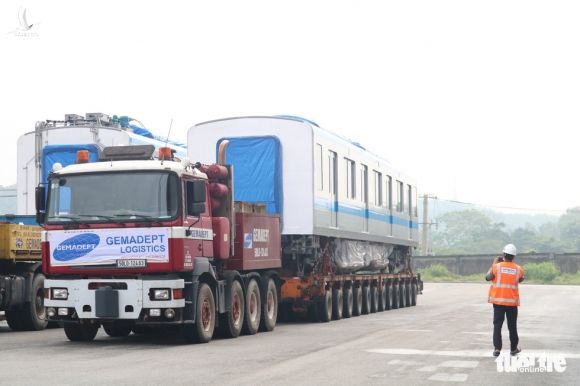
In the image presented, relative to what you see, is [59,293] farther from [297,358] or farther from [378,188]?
[378,188]

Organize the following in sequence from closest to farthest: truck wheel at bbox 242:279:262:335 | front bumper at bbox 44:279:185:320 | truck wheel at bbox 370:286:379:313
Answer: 1. front bumper at bbox 44:279:185:320
2. truck wheel at bbox 242:279:262:335
3. truck wheel at bbox 370:286:379:313

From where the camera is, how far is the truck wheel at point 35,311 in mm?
20000

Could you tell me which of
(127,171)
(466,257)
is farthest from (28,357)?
(466,257)

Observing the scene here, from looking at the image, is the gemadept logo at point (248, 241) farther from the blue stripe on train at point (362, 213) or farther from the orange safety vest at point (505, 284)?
the orange safety vest at point (505, 284)

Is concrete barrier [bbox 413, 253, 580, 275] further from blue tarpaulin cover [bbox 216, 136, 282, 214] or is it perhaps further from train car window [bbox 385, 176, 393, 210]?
blue tarpaulin cover [bbox 216, 136, 282, 214]

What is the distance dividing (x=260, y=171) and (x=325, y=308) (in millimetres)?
3932

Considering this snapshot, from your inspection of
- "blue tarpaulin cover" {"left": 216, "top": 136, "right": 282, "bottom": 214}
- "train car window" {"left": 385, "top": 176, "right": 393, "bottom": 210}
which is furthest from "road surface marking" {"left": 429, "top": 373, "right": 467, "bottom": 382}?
"train car window" {"left": 385, "top": 176, "right": 393, "bottom": 210}

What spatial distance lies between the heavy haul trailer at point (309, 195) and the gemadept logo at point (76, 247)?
232 inches

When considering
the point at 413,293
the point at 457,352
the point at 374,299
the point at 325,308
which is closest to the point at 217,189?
the point at 457,352

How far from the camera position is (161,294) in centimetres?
1573

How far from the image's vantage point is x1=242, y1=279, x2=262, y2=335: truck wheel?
18.8 metres

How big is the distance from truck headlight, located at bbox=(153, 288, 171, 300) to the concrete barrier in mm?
73576

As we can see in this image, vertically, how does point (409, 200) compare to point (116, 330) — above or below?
above

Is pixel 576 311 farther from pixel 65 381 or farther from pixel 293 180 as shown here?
pixel 65 381
